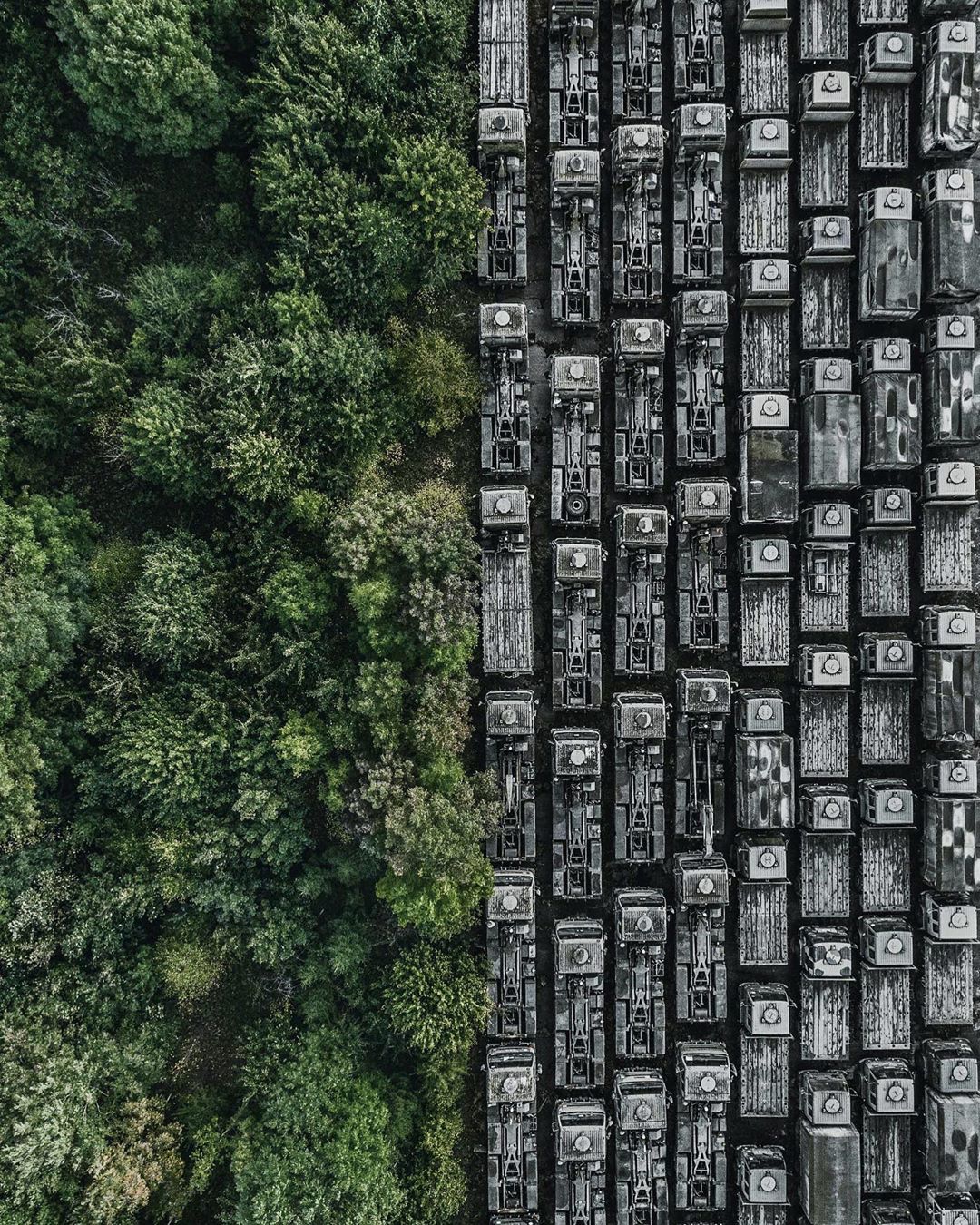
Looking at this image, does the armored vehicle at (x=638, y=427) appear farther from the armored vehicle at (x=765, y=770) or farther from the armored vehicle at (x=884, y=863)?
the armored vehicle at (x=884, y=863)

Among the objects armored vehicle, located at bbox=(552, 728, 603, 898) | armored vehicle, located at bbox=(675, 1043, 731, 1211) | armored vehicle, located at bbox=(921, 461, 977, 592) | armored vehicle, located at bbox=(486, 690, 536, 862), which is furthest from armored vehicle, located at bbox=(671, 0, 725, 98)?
armored vehicle, located at bbox=(675, 1043, 731, 1211)

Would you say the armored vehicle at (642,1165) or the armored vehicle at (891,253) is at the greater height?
the armored vehicle at (891,253)

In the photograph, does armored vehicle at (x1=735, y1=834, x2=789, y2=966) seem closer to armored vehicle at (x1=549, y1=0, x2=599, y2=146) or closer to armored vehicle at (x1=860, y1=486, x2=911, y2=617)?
armored vehicle at (x1=860, y1=486, x2=911, y2=617)

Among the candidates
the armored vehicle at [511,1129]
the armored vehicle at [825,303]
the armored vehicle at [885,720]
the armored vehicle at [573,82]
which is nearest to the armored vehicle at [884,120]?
the armored vehicle at [825,303]

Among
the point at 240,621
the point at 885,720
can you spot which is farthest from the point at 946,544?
the point at 240,621

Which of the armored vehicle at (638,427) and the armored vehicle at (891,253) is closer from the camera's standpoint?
the armored vehicle at (891,253)

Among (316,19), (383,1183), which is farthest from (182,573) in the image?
(383,1183)
